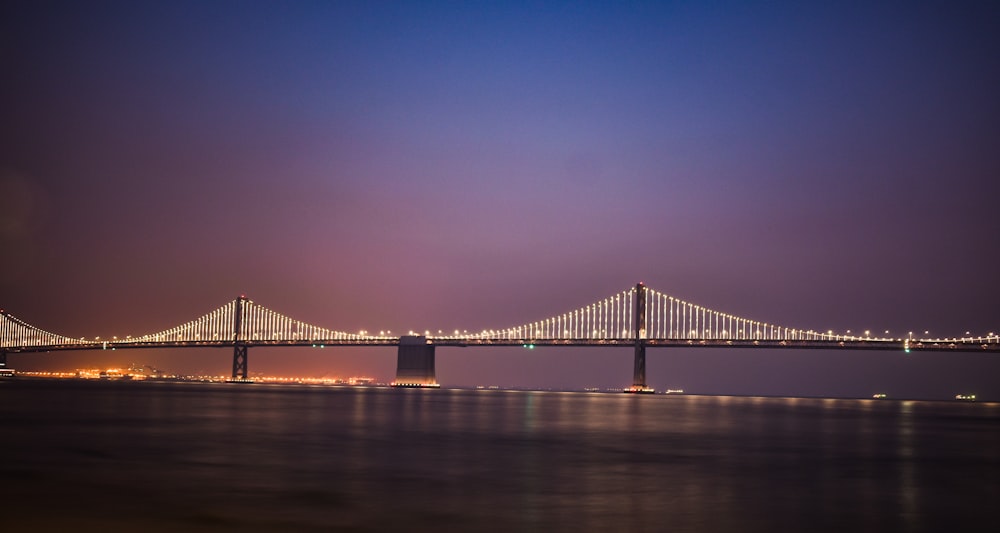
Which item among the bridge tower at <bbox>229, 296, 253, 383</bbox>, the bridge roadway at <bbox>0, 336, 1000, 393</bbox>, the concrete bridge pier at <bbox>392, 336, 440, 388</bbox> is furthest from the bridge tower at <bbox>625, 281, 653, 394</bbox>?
the bridge tower at <bbox>229, 296, 253, 383</bbox>

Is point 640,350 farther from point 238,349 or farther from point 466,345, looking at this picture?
point 238,349

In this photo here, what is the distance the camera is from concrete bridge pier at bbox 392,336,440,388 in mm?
89938

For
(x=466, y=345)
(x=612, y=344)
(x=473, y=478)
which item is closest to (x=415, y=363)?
(x=466, y=345)

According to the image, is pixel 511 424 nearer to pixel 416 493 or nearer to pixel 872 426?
pixel 872 426

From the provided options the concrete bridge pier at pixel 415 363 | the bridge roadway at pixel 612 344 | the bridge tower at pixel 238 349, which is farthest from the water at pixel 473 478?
the bridge tower at pixel 238 349

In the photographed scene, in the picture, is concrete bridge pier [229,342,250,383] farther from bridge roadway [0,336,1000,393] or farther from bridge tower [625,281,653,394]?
bridge tower [625,281,653,394]

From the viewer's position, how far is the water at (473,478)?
12609 mm

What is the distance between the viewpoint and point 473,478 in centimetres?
1736

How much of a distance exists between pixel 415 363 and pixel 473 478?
74.5 metres

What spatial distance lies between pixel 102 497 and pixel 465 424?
69.0 feet

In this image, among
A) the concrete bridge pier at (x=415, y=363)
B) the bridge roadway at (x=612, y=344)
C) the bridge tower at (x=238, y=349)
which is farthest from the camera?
the bridge tower at (x=238, y=349)

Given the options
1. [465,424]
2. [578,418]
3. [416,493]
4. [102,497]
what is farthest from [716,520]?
[578,418]

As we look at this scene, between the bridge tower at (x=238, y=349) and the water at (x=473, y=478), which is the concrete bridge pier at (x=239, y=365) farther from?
the water at (x=473, y=478)

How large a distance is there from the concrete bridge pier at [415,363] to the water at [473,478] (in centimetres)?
5733
